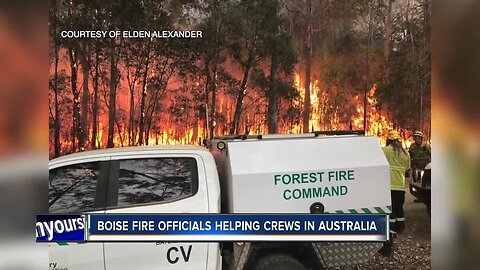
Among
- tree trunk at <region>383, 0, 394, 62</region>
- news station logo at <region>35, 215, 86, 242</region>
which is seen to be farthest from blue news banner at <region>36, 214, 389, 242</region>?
tree trunk at <region>383, 0, 394, 62</region>

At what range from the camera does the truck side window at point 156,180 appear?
3.53 m

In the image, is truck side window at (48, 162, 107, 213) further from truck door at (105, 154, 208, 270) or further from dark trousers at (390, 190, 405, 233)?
dark trousers at (390, 190, 405, 233)

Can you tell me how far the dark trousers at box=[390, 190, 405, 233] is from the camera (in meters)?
3.53

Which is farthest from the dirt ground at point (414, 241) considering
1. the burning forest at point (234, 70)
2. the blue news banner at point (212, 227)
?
the burning forest at point (234, 70)

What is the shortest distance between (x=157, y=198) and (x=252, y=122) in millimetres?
872

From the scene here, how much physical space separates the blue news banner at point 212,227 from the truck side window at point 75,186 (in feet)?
0.25

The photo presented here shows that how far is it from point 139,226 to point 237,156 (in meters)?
0.84

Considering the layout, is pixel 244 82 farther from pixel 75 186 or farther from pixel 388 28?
pixel 75 186

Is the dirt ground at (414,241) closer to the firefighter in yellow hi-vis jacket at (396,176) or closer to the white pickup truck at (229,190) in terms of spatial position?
the firefighter in yellow hi-vis jacket at (396,176)

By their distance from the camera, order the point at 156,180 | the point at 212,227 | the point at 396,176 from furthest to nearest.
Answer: the point at 396,176
the point at 156,180
the point at 212,227

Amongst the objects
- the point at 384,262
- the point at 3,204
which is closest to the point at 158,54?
the point at 3,204

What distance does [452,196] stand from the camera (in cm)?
353

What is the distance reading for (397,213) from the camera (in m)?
3.56

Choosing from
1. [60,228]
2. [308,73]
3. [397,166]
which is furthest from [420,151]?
[60,228]
